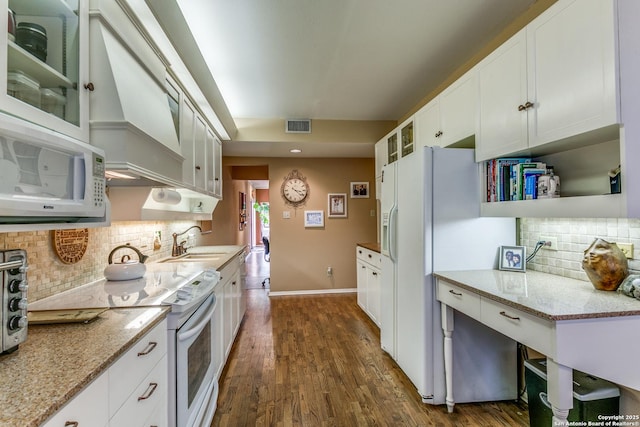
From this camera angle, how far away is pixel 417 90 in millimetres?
3260

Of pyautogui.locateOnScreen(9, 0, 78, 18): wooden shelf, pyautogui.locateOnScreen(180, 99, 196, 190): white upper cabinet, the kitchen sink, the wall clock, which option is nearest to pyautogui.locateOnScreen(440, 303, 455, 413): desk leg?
the kitchen sink

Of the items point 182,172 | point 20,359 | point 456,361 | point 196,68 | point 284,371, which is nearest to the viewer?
point 20,359

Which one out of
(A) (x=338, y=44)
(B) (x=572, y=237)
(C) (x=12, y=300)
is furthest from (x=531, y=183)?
(C) (x=12, y=300)

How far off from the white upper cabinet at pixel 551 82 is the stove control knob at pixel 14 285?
7.35 ft

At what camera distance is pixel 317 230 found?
16.7 feet

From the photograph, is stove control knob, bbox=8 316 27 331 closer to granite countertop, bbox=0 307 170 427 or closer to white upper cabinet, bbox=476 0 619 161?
granite countertop, bbox=0 307 170 427

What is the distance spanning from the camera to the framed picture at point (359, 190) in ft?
17.0

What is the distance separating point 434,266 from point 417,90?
210cm

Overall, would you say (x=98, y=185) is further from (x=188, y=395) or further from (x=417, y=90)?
(x=417, y=90)

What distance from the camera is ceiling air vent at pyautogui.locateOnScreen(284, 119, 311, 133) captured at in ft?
13.2

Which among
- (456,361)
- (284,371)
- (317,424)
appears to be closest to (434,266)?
(456,361)

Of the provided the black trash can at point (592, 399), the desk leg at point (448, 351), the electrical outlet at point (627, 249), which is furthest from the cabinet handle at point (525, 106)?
the black trash can at point (592, 399)

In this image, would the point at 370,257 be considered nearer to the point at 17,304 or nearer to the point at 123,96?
the point at 123,96

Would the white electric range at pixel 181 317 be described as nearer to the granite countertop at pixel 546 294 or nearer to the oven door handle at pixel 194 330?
the oven door handle at pixel 194 330
